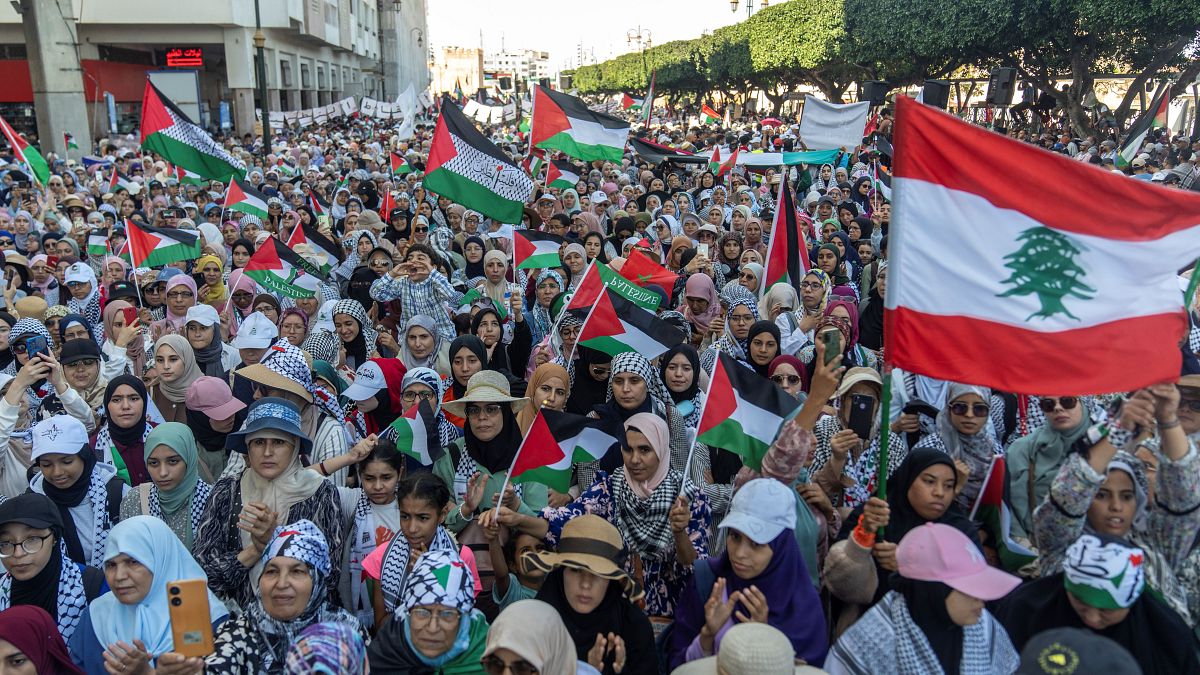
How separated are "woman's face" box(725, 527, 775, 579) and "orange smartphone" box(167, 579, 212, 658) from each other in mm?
1645

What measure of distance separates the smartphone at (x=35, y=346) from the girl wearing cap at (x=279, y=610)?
342cm

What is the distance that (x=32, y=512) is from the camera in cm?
321

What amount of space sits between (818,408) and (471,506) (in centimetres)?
148

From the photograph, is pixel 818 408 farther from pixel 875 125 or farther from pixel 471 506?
pixel 875 125

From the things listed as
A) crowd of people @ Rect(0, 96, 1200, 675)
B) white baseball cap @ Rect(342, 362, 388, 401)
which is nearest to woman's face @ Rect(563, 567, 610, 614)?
crowd of people @ Rect(0, 96, 1200, 675)

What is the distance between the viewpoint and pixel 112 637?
3020 millimetres

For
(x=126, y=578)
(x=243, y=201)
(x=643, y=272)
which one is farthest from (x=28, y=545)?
(x=243, y=201)

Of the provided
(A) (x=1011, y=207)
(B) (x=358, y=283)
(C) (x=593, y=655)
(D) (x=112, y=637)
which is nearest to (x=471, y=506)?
(C) (x=593, y=655)

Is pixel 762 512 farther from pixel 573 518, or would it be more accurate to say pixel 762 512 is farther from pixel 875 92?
pixel 875 92

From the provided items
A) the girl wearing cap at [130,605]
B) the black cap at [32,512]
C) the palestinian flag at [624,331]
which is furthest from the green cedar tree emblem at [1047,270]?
the black cap at [32,512]

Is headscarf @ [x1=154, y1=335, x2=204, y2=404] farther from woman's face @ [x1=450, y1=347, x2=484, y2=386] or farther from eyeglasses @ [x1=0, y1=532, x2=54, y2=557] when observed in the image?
eyeglasses @ [x1=0, y1=532, x2=54, y2=557]

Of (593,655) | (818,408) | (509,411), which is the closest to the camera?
(593,655)

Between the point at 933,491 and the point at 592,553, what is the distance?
1.26 meters

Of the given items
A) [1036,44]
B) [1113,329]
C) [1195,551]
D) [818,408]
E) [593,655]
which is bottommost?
[593,655]
